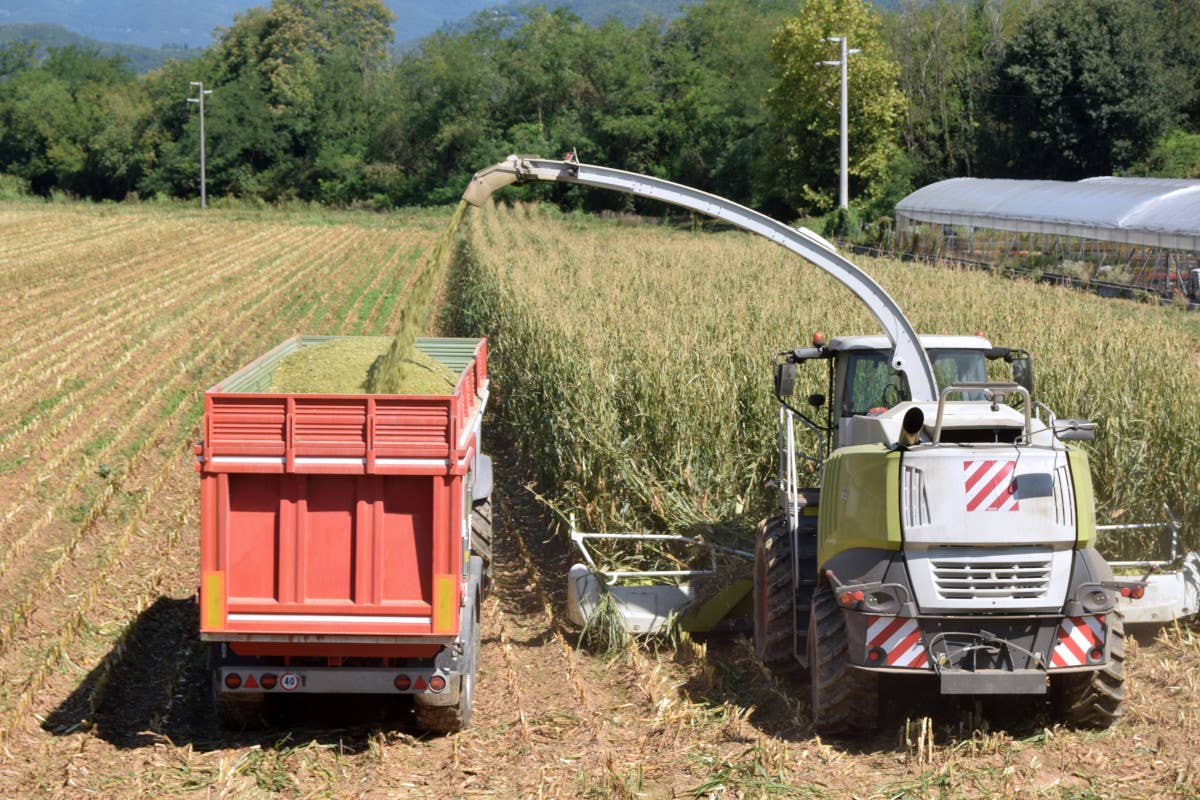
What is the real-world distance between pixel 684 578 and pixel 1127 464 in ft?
11.5

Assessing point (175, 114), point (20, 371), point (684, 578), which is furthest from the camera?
point (175, 114)

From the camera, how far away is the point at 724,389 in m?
11.6

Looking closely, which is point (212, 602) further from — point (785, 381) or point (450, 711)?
point (785, 381)

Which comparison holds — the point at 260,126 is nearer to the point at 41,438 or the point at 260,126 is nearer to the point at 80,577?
the point at 41,438

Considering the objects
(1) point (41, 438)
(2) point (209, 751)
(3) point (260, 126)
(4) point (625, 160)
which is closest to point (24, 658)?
(2) point (209, 751)

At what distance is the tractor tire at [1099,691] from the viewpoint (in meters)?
7.20

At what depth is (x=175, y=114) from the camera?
274 ft

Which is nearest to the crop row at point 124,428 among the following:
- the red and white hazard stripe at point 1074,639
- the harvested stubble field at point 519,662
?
the harvested stubble field at point 519,662

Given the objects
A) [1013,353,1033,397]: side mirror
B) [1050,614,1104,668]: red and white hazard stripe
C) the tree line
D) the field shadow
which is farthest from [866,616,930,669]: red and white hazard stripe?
the tree line

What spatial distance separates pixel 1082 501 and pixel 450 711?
12.0 ft

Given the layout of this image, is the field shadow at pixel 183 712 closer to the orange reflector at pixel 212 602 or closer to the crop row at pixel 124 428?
the crop row at pixel 124 428

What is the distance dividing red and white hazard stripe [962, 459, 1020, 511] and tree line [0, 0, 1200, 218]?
41538 mm

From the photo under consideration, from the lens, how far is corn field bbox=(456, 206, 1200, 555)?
10.5 meters

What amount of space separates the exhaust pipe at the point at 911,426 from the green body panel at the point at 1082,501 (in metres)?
0.84
